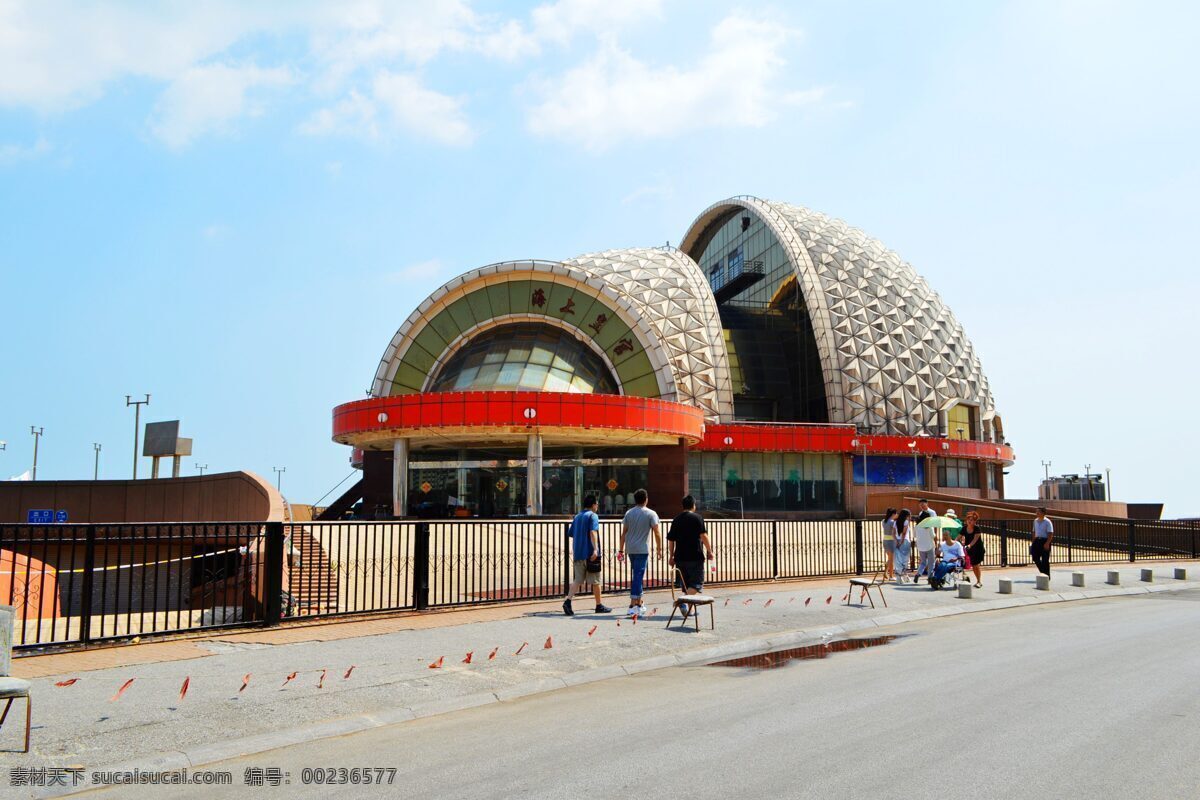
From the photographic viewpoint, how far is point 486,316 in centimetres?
4441

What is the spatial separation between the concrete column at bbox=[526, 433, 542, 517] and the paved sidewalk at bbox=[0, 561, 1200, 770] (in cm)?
1880

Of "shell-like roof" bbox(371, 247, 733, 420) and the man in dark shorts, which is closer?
the man in dark shorts

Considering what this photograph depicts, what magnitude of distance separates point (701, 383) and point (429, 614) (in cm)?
3508

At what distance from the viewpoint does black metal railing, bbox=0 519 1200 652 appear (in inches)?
491

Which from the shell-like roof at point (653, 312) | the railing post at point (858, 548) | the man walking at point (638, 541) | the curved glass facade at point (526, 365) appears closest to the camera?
the man walking at point (638, 541)

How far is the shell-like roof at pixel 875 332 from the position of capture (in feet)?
171

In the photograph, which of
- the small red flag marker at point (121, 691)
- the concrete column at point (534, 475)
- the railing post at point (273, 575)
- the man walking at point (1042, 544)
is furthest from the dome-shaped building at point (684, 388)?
the small red flag marker at point (121, 691)

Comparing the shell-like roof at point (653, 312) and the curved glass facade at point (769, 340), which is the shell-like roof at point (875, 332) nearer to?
the curved glass facade at point (769, 340)

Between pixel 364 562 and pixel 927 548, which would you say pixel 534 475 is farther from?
pixel 364 562

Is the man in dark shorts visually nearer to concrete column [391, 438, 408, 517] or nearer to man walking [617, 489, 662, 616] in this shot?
man walking [617, 489, 662, 616]

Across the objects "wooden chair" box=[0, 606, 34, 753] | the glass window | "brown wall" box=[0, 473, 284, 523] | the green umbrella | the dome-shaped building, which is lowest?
"wooden chair" box=[0, 606, 34, 753]

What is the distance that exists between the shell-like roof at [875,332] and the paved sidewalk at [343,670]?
37.2 m

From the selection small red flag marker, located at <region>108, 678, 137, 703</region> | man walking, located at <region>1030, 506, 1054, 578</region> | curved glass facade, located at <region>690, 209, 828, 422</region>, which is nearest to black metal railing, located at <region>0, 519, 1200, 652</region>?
small red flag marker, located at <region>108, 678, 137, 703</region>

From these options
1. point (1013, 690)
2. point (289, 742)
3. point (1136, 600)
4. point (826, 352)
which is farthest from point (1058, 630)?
point (826, 352)
